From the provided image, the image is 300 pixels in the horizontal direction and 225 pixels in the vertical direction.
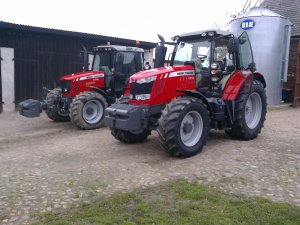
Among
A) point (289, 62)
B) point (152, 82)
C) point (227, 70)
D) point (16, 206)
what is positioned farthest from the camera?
point (289, 62)

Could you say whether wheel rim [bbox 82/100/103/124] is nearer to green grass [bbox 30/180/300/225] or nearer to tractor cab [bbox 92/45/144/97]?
tractor cab [bbox 92/45/144/97]

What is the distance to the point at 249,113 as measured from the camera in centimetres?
811

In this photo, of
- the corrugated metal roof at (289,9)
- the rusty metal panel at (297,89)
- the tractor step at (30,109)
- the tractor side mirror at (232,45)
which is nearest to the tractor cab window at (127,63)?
the tractor step at (30,109)

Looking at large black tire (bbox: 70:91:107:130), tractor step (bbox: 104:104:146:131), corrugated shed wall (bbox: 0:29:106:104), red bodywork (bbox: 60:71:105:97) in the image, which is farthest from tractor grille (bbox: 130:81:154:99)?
corrugated shed wall (bbox: 0:29:106:104)

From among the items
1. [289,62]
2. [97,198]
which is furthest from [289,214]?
[289,62]

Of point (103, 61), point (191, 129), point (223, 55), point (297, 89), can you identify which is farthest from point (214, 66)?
point (297, 89)

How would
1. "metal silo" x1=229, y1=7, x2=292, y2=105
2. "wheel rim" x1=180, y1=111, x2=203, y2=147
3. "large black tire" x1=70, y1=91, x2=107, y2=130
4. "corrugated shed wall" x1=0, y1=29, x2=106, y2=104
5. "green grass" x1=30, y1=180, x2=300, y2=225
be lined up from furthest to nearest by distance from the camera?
1. "metal silo" x1=229, y1=7, x2=292, y2=105
2. "corrugated shed wall" x1=0, y1=29, x2=106, y2=104
3. "large black tire" x1=70, y1=91, x2=107, y2=130
4. "wheel rim" x1=180, y1=111, x2=203, y2=147
5. "green grass" x1=30, y1=180, x2=300, y2=225

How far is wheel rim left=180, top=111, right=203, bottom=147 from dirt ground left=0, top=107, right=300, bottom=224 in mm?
352

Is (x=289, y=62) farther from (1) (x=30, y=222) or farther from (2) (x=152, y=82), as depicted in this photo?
(1) (x=30, y=222)

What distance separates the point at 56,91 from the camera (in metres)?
10.3

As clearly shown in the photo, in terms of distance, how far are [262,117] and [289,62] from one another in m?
8.16

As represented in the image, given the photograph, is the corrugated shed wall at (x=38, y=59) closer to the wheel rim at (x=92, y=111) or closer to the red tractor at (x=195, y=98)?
the wheel rim at (x=92, y=111)

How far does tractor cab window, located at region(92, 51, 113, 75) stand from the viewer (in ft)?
34.3

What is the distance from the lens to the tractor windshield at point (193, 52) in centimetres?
719
